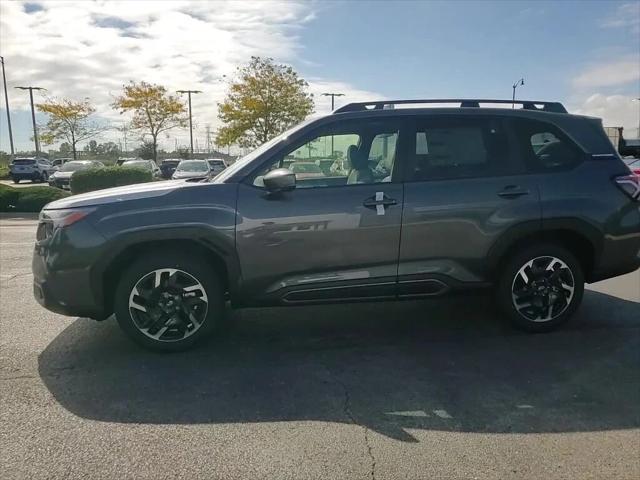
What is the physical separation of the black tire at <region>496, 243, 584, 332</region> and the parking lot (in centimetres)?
14

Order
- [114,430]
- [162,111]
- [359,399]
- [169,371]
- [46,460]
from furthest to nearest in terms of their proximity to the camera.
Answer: [162,111]
[169,371]
[359,399]
[114,430]
[46,460]

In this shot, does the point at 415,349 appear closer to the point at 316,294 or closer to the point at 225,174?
the point at 316,294

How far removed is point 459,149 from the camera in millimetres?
4238

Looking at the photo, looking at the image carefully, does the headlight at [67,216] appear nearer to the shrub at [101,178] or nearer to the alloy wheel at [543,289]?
the alloy wheel at [543,289]

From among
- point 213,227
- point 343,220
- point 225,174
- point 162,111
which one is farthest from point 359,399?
point 162,111

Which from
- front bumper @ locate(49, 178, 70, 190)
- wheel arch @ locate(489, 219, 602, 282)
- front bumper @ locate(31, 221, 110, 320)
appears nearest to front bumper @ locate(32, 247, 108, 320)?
front bumper @ locate(31, 221, 110, 320)

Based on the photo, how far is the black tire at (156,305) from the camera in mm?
3818

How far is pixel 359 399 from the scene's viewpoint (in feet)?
10.7

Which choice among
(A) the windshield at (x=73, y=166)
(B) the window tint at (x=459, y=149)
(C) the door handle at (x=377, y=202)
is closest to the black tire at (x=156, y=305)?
(C) the door handle at (x=377, y=202)

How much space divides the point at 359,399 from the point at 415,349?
0.98m

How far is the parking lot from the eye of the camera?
2.63 m

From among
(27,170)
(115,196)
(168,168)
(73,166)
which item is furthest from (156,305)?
(27,170)

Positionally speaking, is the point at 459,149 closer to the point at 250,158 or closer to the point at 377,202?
the point at 377,202

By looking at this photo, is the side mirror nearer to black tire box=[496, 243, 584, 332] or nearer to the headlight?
the headlight
